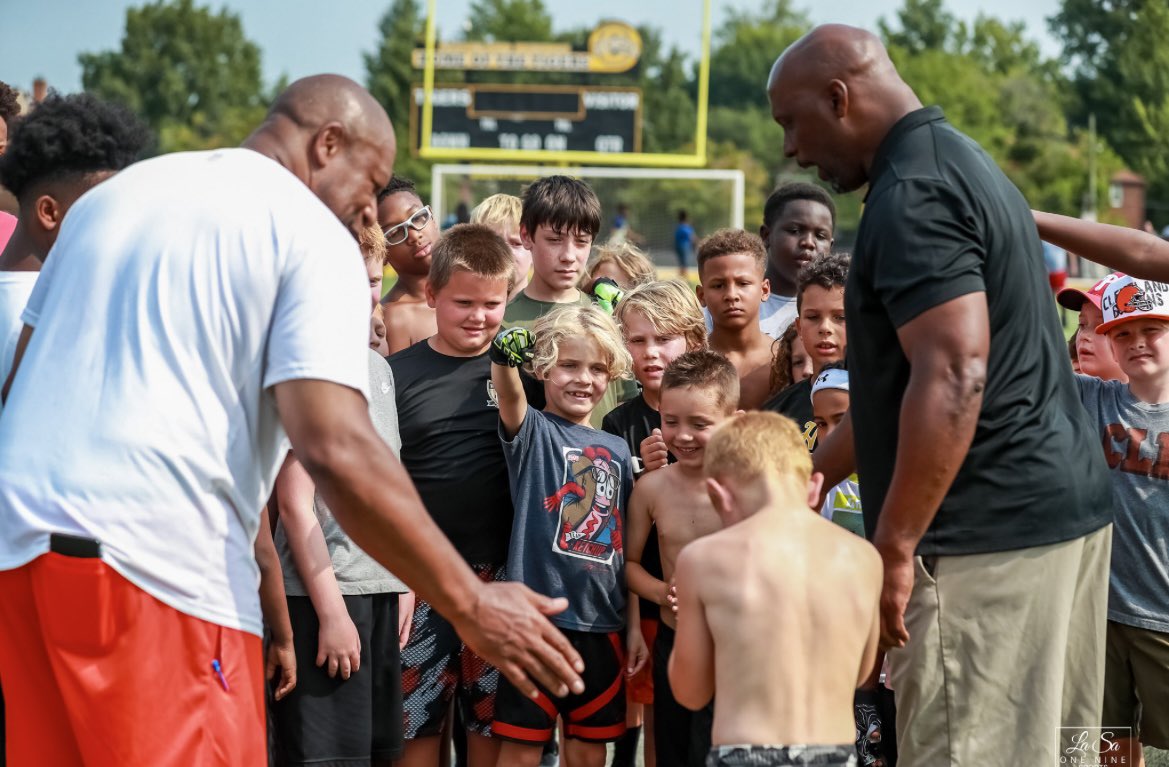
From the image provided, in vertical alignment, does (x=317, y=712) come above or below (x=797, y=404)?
below

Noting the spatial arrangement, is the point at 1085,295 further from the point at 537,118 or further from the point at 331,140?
the point at 537,118

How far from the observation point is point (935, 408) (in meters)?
2.99

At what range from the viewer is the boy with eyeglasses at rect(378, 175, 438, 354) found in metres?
6.07

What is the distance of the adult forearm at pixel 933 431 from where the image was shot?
9.82ft

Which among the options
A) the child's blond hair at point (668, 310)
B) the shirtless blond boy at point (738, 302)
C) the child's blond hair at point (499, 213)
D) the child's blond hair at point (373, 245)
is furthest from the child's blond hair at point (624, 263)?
the child's blond hair at point (373, 245)

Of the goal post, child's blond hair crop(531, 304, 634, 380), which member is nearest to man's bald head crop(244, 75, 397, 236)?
child's blond hair crop(531, 304, 634, 380)

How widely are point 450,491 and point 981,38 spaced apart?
8803cm

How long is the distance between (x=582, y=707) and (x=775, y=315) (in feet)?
8.66

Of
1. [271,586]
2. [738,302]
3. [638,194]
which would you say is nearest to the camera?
[271,586]

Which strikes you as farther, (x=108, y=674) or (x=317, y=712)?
(x=317, y=712)

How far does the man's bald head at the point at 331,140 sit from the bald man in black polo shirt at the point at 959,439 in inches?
43.9

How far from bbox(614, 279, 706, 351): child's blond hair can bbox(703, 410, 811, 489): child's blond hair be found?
205cm

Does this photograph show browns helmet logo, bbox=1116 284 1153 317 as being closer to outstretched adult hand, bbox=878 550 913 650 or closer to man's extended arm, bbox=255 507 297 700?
outstretched adult hand, bbox=878 550 913 650

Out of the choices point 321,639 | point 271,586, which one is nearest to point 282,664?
point 321,639
